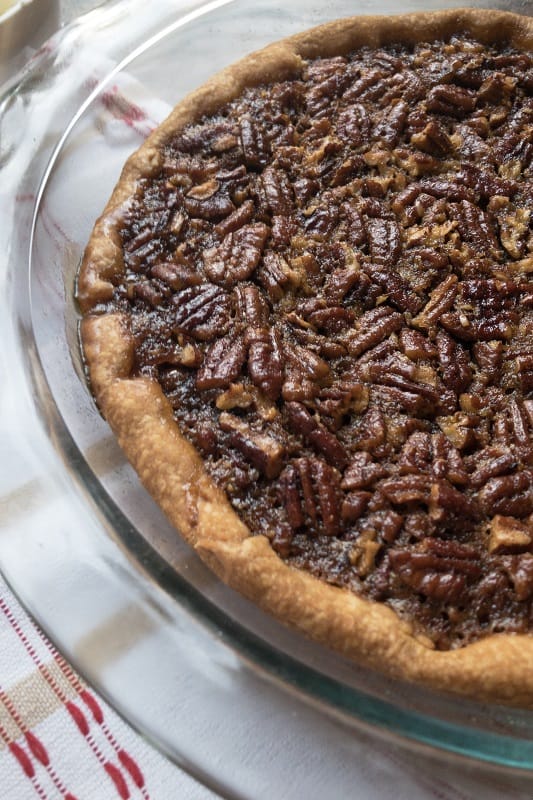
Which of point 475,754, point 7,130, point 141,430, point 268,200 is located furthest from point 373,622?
point 7,130

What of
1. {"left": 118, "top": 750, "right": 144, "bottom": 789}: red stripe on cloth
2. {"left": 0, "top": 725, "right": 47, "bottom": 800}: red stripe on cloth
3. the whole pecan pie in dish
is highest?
the whole pecan pie in dish

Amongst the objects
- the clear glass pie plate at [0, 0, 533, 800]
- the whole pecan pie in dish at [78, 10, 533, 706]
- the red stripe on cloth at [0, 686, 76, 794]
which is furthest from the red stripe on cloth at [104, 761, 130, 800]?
the whole pecan pie in dish at [78, 10, 533, 706]

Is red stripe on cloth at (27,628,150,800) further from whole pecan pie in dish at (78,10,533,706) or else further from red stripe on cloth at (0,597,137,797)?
whole pecan pie in dish at (78,10,533,706)

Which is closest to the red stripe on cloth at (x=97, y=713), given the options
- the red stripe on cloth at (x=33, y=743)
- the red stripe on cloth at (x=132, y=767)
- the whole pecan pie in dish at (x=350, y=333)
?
the red stripe on cloth at (x=132, y=767)

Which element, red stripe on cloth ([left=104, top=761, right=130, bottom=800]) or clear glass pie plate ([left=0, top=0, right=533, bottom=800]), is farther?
red stripe on cloth ([left=104, top=761, right=130, bottom=800])

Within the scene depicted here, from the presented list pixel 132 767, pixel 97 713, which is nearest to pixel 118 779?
pixel 132 767

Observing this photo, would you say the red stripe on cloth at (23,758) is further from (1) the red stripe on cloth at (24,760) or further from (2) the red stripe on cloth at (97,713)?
(2) the red stripe on cloth at (97,713)

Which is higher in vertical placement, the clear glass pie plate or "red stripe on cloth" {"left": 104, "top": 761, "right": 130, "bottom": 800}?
the clear glass pie plate

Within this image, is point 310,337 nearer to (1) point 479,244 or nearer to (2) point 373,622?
(1) point 479,244

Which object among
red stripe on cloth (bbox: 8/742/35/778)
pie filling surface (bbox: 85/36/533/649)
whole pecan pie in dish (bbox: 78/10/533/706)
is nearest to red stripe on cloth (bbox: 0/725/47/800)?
red stripe on cloth (bbox: 8/742/35/778)
